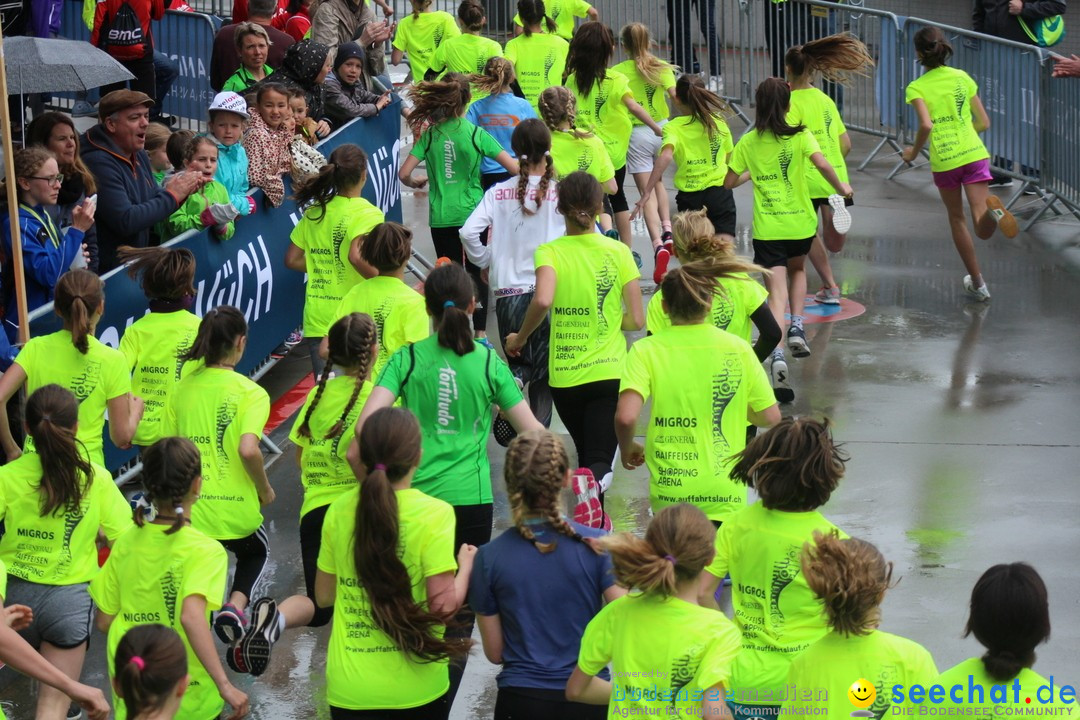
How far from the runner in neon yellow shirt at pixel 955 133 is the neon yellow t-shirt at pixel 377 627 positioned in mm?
7672

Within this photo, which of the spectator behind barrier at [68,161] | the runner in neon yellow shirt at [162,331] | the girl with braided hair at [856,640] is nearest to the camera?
the girl with braided hair at [856,640]

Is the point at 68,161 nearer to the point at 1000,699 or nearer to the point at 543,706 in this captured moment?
the point at 543,706

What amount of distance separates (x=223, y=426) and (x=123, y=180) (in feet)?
9.79

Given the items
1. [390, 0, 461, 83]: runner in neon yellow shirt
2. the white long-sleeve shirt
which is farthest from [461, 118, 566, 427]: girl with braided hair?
[390, 0, 461, 83]: runner in neon yellow shirt

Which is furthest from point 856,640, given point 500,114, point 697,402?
point 500,114

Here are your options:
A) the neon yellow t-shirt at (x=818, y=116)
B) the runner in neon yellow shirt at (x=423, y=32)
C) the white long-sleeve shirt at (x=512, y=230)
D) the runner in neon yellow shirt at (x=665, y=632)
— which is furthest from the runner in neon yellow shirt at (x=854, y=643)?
the runner in neon yellow shirt at (x=423, y=32)

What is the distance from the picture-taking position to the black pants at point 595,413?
736 centimetres

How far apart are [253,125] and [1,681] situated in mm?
4502

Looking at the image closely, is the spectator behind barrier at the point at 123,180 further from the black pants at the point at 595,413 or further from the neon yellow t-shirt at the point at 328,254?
the black pants at the point at 595,413

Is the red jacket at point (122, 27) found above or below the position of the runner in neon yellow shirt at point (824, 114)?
above

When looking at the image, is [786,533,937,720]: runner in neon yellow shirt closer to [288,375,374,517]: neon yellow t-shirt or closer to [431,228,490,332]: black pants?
[288,375,374,517]: neon yellow t-shirt

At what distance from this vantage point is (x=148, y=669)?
13.2ft

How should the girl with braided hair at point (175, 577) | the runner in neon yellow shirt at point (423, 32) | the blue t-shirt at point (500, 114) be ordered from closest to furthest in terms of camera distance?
the girl with braided hair at point (175, 577) → the blue t-shirt at point (500, 114) → the runner in neon yellow shirt at point (423, 32)

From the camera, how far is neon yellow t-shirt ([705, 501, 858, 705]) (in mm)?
4754
